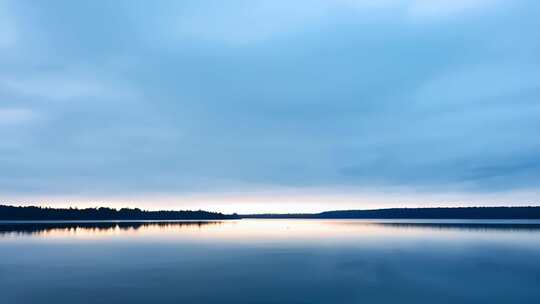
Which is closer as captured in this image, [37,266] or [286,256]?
[37,266]

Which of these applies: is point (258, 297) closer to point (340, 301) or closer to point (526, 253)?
point (340, 301)

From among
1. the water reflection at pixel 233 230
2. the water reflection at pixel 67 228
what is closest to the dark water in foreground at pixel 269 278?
the water reflection at pixel 233 230

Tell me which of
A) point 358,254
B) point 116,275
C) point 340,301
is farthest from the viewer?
point 358,254

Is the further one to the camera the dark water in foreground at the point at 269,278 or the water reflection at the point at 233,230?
the water reflection at the point at 233,230

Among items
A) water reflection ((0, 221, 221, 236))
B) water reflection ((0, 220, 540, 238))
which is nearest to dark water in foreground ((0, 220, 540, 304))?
water reflection ((0, 220, 540, 238))

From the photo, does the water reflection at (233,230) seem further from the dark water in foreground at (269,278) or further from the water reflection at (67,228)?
the dark water in foreground at (269,278)

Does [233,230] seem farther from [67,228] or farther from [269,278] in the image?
[269,278]

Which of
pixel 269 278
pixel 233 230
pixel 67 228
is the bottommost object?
pixel 233 230

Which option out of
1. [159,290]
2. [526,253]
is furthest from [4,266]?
[526,253]

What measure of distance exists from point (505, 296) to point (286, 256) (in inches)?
757

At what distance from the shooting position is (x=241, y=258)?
3475 centimetres

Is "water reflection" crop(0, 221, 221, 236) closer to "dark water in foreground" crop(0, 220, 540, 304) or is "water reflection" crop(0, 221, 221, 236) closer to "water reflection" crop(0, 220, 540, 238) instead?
"water reflection" crop(0, 220, 540, 238)

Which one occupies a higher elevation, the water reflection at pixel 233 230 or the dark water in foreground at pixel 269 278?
the dark water in foreground at pixel 269 278

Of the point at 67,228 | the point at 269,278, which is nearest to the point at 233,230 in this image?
the point at 67,228
